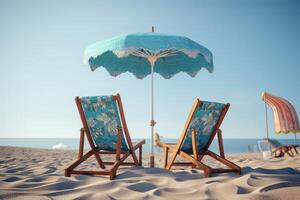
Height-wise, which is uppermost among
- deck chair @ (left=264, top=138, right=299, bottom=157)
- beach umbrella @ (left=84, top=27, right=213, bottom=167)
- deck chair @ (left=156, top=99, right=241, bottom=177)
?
beach umbrella @ (left=84, top=27, right=213, bottom=167)

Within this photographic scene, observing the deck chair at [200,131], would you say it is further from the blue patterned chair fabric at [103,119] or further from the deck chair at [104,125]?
the blue patterned chair fabric at [103,119]

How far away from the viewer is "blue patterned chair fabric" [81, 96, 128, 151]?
11.6ft

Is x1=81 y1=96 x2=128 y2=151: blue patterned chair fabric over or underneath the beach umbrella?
underneath

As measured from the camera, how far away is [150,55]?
15.6 ft

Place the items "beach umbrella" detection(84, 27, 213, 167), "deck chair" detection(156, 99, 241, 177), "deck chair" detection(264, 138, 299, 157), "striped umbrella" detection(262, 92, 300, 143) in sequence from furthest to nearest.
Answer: "striped umbrella" detection(262, 92, 300, 143)
"deck chair" detection(264, 138, 299, 157)
"beach umbrella" detection(84, 27, 213, 167)
"deck chair" detection(156, 99, 241, 177)

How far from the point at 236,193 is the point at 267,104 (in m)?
8.58

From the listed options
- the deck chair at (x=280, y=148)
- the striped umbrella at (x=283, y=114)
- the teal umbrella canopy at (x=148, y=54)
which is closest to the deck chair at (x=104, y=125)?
the teal umbrella canopy at (x=148, y=54)

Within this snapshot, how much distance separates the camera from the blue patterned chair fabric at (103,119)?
3521mm

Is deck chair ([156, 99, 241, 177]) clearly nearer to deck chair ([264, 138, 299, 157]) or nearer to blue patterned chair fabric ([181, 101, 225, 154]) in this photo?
blue patterned chair fabric ([181, 101, 225, 154])

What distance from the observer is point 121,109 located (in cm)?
346

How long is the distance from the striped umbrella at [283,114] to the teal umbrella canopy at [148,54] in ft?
16.8

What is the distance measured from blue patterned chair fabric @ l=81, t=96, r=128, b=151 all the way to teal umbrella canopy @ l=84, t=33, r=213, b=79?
74cm

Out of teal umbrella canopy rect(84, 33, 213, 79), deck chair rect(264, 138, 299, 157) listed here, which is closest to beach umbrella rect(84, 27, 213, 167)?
teal umbrella canopy rect(84, 33, 213, 79)

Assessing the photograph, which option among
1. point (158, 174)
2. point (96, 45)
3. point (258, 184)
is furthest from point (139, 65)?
point (258, 184)
